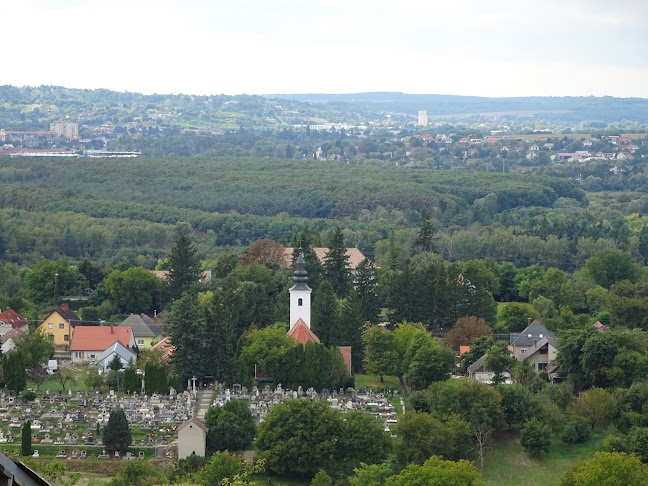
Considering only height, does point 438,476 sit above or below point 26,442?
above

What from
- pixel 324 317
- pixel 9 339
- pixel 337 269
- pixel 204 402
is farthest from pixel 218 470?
pixel 337 269

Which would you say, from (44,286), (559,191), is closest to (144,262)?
(44,286)

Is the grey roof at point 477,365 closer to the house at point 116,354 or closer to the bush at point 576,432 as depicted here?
the bush at point 576,432

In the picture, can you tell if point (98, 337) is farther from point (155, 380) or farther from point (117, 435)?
point (117, 435)

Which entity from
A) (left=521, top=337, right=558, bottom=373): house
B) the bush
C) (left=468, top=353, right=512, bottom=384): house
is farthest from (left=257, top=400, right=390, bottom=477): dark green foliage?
(left=521, top=337, right=558, bottom=373): house

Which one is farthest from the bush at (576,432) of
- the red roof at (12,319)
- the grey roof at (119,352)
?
the red roof at (12,319)
